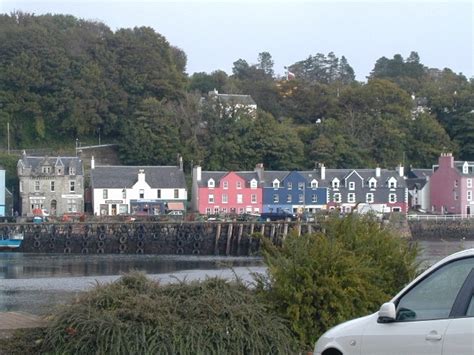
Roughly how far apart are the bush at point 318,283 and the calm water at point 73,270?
518 inches

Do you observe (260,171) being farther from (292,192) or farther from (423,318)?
(423,318)

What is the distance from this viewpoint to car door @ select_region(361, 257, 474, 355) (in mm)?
8664

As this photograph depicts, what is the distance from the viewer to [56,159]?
83.2 meters

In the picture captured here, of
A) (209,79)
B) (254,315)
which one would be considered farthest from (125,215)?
(254,315)

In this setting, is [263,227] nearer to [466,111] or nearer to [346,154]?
[346,154]

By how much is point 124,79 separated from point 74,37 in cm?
857

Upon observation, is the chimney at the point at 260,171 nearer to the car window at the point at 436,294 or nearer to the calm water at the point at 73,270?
the calm water at the point at 73,270

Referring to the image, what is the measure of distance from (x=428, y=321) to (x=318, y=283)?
3.86 metres

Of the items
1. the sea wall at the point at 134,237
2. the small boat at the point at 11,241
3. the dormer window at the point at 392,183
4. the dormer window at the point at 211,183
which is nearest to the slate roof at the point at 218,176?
the dormer window at the point at 211,183

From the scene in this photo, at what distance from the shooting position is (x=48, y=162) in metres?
82.9

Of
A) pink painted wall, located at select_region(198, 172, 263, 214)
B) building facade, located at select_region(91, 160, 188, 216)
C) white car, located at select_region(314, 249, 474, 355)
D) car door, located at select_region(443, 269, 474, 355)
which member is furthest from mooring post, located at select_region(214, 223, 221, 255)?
car door, located at select_region(443, 269, 474, 355)

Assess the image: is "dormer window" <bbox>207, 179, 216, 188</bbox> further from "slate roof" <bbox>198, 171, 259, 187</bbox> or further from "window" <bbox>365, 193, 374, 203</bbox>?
"window" <bbox>365, 193, 374, 203</bbox>

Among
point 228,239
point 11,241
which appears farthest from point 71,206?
point 228,239

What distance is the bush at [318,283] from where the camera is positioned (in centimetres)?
1244
